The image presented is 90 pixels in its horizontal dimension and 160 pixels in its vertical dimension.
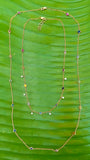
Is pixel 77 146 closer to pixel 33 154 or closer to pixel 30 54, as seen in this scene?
pixel 33 154

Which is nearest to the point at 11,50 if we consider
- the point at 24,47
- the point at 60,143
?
the point at 24,47

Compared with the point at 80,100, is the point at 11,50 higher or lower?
higher

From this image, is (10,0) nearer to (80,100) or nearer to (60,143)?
(80,100)

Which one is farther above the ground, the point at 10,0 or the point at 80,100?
the point at 10,0

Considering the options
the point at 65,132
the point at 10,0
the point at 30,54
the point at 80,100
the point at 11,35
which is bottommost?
the point at 65,132

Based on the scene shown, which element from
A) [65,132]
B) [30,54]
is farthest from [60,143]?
[30,54]

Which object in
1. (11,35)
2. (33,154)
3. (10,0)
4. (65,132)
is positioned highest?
(10,0)
